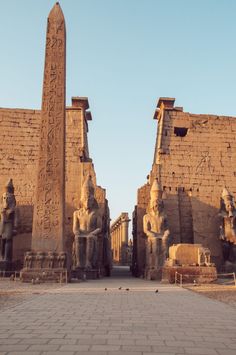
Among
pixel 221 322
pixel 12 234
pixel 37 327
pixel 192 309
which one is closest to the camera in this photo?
pixel 37 327

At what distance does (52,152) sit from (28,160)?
5717mm

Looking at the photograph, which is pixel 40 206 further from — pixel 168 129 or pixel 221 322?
pixel 168 129

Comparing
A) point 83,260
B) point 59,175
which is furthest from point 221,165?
point 59,175

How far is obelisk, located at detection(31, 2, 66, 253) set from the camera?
9.00 meters

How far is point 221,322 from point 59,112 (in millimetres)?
7367

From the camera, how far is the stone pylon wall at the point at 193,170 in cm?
1399

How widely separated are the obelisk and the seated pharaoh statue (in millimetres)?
2361

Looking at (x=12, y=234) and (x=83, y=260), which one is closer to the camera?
(x=83, y=260)

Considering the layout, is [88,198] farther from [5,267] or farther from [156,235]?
[5,267]

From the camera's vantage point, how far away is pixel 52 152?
369 inches

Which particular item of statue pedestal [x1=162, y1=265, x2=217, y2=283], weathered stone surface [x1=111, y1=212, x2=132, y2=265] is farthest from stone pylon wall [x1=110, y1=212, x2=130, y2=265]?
statue pedestal [x1=162, y1=265, x2=217, y2=283]

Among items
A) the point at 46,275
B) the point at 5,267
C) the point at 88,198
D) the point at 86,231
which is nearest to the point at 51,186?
the point at 46,275

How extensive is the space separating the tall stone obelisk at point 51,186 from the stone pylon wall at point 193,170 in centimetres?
501

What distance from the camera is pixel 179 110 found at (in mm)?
15992
